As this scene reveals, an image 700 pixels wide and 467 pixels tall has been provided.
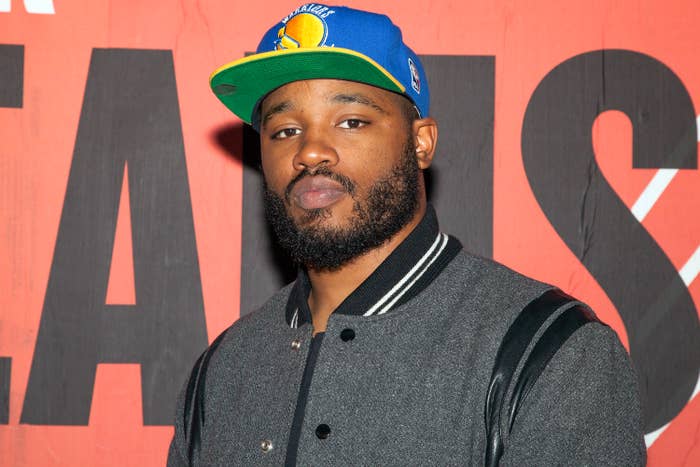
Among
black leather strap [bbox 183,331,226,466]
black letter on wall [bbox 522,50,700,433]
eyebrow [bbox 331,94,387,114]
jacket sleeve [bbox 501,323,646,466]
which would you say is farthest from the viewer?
black letter on wall [bbox 522,50,700,433]

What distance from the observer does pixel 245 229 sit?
1.75 metres

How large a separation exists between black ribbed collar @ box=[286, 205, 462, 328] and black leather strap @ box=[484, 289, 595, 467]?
177mm

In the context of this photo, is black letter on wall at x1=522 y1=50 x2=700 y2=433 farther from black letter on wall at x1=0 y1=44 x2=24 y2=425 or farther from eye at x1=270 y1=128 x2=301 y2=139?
black letter on wall at x1=0 y1=44 x2=24 y2=425

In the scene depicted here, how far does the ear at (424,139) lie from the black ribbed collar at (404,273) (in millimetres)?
104

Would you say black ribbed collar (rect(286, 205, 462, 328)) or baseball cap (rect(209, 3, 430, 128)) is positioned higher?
baseball cap (rect(209, 3, 430, 128))

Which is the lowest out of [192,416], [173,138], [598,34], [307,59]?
[192,416]

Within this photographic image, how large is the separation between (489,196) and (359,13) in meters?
0.62

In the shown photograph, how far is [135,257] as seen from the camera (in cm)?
174

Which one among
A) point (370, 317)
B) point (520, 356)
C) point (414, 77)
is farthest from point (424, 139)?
point (520, 356)

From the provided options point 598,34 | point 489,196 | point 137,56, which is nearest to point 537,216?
point 489,196

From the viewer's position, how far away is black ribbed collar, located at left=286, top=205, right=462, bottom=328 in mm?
1213

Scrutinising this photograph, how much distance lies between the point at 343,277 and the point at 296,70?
13.0 inches

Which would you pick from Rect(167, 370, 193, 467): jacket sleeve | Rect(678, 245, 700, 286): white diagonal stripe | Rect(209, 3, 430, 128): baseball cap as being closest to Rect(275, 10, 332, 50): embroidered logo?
Rect(209, 3, 430, 128): baseball cap

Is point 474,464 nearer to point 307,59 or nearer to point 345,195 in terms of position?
point 345,195
